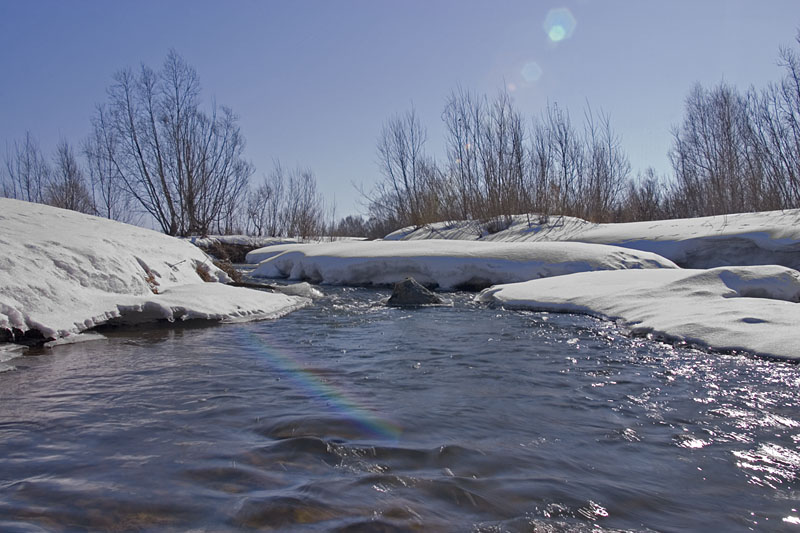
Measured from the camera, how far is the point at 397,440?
2197mm

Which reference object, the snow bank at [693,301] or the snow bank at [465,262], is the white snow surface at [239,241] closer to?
the snow bank at [465,262]

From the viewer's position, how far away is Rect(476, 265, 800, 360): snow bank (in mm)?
3857

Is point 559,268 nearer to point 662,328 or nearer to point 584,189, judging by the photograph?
point 662,328

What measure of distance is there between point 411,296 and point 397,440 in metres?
→ 4.88

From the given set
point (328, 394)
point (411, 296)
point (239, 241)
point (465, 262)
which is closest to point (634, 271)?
point (465, 262)

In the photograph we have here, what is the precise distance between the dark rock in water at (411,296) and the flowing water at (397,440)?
2.96 meters

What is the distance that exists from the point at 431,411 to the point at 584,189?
15302mm

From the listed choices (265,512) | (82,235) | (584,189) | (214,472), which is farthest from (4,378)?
(584,189)

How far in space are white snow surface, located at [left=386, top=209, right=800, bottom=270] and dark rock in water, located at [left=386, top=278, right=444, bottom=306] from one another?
5916mm

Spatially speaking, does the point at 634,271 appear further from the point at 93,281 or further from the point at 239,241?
the point at 239,241

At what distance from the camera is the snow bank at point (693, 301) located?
12.7 feet

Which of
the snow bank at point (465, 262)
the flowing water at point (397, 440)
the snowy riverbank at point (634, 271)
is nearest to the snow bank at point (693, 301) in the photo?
the snowy riverbank at point (634, 271)

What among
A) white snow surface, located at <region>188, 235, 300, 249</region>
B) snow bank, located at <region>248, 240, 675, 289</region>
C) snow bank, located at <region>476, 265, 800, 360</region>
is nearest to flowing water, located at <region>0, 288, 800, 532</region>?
snow bank, located at <region>476, 265, 800, 360</region>

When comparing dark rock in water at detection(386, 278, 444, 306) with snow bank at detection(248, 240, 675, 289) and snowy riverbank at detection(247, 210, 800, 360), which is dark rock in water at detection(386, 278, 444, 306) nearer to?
snowy riverbank at detection(247, 210, 800, 360)
